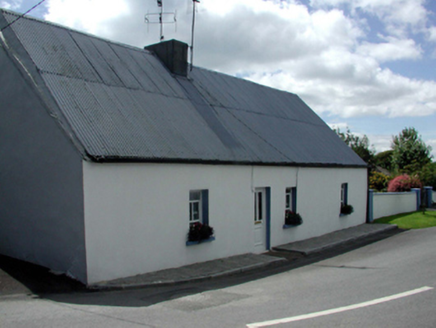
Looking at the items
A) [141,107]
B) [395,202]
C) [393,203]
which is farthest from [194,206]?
[395,202]

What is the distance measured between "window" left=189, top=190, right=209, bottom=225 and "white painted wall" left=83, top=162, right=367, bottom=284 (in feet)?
0.54

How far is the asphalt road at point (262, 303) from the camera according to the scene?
6.30 metres

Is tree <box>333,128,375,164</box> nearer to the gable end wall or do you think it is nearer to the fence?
the fence

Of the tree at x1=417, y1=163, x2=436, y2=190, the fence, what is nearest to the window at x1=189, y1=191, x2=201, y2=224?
the fence

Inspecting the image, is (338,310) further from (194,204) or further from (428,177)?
(428,177)

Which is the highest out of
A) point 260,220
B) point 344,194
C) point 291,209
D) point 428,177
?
point 428,177

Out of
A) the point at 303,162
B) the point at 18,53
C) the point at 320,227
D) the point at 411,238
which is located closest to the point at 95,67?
the point at 18,53

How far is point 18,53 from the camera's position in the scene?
33.5ft

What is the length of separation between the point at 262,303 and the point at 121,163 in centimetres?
433

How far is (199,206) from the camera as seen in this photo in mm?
11656

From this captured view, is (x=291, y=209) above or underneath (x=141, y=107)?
underneath

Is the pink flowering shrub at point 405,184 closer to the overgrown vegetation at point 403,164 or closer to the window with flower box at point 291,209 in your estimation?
the overgrown vegetation at point 403,164

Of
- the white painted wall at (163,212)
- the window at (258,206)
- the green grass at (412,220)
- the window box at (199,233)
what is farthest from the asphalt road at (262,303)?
the green grass at (412,220)

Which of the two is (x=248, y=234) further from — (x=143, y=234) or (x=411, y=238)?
(x=411, y=238)
